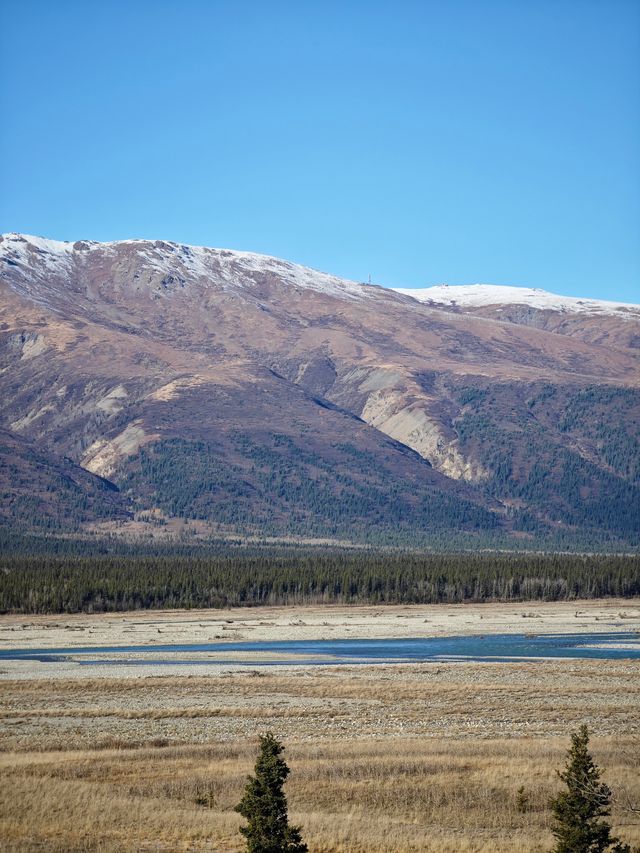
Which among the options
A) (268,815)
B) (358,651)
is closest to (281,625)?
(358,651)

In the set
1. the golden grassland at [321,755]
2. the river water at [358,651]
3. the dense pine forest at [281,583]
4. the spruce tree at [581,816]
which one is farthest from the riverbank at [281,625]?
the spruce tree at [581,816]

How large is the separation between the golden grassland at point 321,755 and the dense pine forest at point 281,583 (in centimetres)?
8103

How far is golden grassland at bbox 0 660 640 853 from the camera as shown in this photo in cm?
3628

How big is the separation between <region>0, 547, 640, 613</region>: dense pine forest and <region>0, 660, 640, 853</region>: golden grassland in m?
81.0

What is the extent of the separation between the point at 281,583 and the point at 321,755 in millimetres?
123031

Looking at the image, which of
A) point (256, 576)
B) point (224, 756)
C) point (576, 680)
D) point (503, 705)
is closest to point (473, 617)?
point (256, 576)

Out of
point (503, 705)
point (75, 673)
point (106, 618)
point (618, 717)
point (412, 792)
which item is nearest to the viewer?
point (412, 792)

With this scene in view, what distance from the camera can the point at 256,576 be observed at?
17375 centimetres

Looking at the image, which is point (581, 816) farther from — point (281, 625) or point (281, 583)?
point (281, 583)

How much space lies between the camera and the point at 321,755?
48250 mm

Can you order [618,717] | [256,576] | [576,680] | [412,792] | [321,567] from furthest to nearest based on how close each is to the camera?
[321,567], [256,576], [576,680], [618,717], [412,792]

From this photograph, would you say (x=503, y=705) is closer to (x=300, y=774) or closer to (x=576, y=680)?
(x=576, y=680)

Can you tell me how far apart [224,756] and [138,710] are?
14.4 metres

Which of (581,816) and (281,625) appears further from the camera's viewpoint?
(281,625)
